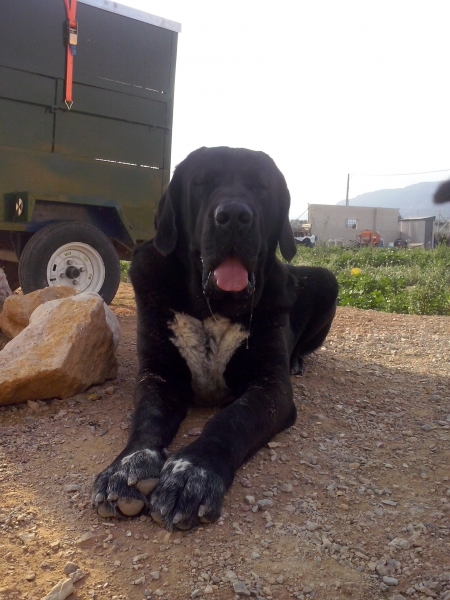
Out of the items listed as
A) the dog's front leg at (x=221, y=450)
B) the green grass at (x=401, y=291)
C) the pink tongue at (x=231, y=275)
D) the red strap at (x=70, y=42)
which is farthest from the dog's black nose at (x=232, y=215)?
the green grass at (x=401, y=291)

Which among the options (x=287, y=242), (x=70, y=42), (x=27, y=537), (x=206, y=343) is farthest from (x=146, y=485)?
(x=70, y=42)

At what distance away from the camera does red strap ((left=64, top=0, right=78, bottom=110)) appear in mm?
5583

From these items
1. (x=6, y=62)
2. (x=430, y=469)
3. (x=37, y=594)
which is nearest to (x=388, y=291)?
(x=6, y=62)

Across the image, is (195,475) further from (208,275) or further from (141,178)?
(141,178)

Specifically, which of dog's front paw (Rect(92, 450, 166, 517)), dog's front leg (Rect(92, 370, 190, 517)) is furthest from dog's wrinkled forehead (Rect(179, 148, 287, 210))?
dog's front paw (Rect(92, 450, 166, 517))

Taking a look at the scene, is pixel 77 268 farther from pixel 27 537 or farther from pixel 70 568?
pixel 70 568

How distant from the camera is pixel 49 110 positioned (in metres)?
5.73

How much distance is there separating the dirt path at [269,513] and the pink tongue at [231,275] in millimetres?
695

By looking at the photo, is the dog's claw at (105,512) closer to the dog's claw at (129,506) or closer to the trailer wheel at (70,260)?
the dog's claw at (129,506)

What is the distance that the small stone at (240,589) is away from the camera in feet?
5.20

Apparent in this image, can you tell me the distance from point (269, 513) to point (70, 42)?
5.11 metres

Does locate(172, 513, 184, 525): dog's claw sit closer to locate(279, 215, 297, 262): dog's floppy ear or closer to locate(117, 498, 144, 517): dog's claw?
locate(117, 498, 144, 517): dog's claw

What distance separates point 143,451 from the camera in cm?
224

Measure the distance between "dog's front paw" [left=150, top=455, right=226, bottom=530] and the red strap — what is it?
4724mm
